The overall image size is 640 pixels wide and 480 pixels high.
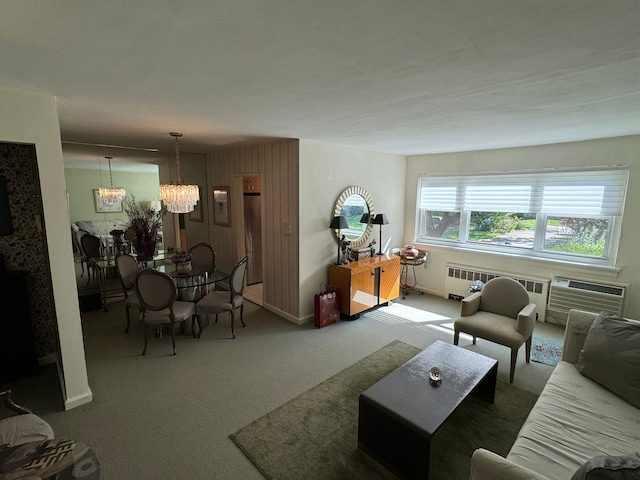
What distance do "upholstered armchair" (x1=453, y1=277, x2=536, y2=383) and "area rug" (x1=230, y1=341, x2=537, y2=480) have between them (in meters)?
0.44

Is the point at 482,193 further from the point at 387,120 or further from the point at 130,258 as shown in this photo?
the point at 130,258

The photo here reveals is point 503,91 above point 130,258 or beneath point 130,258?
above

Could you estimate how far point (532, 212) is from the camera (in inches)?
173

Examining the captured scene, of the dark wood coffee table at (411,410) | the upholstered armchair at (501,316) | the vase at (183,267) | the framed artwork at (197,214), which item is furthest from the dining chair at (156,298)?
the upholstered armchair at (501,316)

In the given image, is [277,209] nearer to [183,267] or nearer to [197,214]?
[183,267]

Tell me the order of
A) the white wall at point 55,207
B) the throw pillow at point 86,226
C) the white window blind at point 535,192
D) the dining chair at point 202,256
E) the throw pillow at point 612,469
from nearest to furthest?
the throw pillow at point 612,469, the white wall at point 55,207, the white window blind at point 535,192, the throw pillow at point 86,226, the dining chair at point 202,256

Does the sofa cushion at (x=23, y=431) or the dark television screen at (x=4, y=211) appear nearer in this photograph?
the sofa cushion at (x=23, y=431)

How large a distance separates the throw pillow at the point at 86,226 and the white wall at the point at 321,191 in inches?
125

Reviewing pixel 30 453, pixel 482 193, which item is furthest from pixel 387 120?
pixel 30 453

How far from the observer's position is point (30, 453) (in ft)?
4.73

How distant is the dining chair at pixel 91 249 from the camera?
4508 millimetres

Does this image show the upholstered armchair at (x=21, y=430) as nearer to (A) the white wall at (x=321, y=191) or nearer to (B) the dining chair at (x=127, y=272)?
(B) the dining chair at (x=127, y=272)

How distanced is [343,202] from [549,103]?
2650 mm

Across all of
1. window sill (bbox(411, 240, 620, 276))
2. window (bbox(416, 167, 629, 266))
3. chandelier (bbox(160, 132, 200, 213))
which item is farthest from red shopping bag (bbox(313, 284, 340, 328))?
window (bbox(416, 167, 629, 266))
